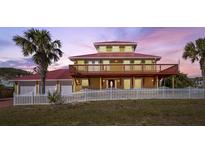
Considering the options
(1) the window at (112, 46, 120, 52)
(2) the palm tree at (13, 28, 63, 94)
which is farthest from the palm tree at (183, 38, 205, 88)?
(2) the palm tree at (13, 28, 63, 94)

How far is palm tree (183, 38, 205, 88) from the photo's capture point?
16688 millimetres

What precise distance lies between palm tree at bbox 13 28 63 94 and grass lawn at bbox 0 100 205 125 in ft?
9.70

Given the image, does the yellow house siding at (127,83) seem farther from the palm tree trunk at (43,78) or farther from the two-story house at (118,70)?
the palm tree trunk at (43,78)

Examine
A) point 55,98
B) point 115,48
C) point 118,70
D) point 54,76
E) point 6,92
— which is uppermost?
point 115,48

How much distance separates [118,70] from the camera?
63.8 feet

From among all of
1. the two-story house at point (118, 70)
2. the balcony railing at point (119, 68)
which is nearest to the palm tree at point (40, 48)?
the two-story house at point (118, 70)

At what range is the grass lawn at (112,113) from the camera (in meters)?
13.1

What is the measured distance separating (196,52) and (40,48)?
376 inches

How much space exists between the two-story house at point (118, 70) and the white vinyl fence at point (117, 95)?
1272 mm

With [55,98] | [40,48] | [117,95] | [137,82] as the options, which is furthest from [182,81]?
[40,48]

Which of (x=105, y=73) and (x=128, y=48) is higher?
(x=128, y=48)

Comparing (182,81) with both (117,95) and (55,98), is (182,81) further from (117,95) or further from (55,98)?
(55,98)
